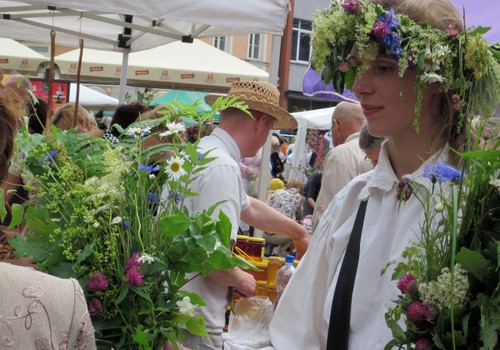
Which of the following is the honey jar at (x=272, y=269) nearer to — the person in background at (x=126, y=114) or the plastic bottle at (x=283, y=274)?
the plastic bottle at (x=283, y=274)

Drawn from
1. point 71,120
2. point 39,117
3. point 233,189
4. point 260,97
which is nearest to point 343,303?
point 233,189

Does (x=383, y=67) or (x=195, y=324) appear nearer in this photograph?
(x=383, y=67)

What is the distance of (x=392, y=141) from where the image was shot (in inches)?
80.0

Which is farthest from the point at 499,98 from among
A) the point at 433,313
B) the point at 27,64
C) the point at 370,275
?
the point at 27,64

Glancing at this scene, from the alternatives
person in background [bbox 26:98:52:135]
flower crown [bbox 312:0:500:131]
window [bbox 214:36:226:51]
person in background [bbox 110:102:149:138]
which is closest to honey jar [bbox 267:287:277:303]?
person in background [bbox 26:98:52:135]

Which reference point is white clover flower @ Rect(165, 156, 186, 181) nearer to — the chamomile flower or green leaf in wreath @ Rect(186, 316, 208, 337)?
the chamomile flower

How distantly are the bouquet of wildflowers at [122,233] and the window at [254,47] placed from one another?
102ft

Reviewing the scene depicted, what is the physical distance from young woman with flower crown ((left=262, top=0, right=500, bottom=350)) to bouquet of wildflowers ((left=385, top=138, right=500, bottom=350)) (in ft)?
1.33

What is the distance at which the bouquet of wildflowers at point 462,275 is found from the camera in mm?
1302

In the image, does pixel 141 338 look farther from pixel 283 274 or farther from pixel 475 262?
pixel 283 274

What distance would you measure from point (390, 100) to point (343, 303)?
1.61 ft

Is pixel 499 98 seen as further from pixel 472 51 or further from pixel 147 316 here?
pixel 147 316

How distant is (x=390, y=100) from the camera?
1.98 m

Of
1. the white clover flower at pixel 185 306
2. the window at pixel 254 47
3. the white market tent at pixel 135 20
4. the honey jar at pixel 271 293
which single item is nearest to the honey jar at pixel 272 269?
the honey jar at pixel 271 293
